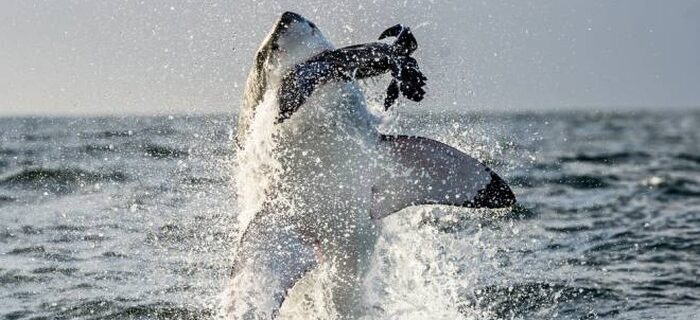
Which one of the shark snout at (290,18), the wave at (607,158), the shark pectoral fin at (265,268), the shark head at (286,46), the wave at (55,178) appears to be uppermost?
the shark snout at (290,18)

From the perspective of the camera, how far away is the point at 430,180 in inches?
243

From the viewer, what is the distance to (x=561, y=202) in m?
15.2

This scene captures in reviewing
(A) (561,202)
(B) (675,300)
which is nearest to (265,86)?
(B) (675,300)

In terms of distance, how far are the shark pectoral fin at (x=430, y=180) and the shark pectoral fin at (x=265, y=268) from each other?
1.72 ft

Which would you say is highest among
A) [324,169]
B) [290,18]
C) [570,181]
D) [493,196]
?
[290,18]

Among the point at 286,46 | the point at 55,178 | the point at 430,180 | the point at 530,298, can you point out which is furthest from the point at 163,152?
the point at 286,46

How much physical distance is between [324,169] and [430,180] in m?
0.79

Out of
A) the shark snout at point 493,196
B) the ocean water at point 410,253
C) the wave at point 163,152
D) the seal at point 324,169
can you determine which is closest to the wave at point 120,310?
the ocean water at point 410,253

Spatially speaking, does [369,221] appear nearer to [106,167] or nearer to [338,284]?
[338,284]

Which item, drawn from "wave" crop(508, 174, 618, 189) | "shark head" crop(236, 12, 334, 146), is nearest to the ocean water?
"wave" crop(508, 174, 618, 189)

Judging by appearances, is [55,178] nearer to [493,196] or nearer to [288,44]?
[493,196]

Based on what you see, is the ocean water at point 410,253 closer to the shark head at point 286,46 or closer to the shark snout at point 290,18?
the shark head at point 286,46

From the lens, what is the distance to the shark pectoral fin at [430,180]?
6.01 m

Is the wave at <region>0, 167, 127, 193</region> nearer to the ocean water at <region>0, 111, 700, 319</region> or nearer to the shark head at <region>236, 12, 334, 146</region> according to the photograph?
the ocean water at <region>0, 111, 700, 319</region>
